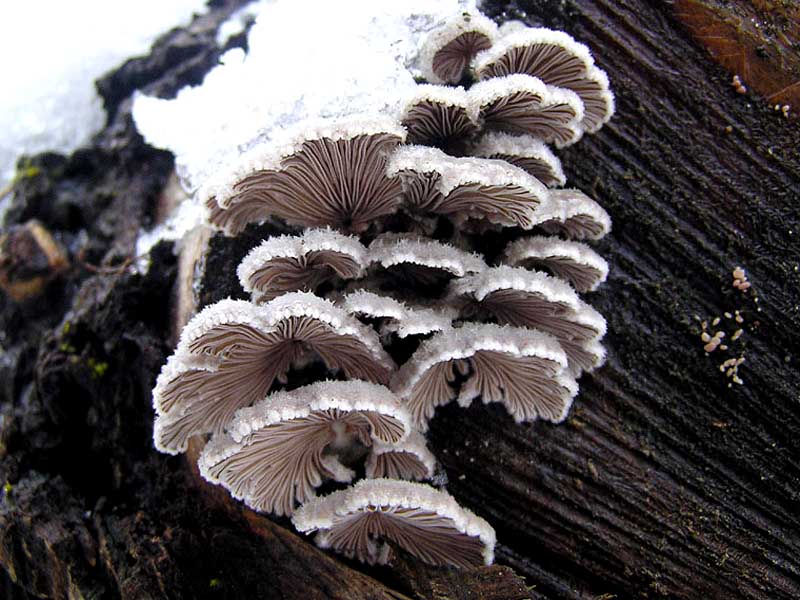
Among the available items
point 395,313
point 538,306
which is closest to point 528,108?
point 538,306

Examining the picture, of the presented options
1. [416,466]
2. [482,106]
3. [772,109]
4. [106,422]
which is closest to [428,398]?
[416,466]

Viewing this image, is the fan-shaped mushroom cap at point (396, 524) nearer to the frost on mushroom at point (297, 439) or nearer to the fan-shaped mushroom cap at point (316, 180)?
the frost on mushroom at point (297, 439)

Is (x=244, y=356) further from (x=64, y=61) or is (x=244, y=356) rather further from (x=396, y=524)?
(x=64, y=61)

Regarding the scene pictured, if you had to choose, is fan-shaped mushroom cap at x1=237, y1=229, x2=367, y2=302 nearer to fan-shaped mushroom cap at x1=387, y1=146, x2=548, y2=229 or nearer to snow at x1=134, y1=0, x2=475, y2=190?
fan-shaped mushroom cap at x1=387, y1=146, x2=548, y2=229

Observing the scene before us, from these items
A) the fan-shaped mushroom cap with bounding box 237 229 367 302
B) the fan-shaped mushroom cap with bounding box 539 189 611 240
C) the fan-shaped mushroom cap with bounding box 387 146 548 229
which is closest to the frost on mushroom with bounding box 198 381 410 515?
the fan-shaped mushroom cap with bounding box 237 229 367 302

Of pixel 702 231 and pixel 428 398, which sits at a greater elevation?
pixel 702 231

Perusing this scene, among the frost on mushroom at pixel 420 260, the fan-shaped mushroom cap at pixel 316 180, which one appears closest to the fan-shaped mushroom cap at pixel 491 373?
the frost on mushroom at pixel 420 260

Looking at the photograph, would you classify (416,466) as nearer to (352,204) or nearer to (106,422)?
(352,204)
